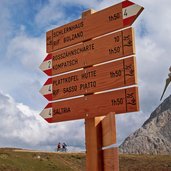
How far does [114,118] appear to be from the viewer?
5.16 m

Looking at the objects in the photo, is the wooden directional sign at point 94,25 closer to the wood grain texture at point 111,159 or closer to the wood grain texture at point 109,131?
the wood grain texture at point 109,131

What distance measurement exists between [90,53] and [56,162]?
144ft

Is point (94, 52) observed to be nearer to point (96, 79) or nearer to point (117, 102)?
point (96, 79)

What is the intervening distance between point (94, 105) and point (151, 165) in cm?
4755

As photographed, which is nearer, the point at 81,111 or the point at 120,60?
the point at 120,60

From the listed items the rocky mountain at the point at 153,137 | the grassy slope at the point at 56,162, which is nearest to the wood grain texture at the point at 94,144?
the grassy slope at the point at 56,162

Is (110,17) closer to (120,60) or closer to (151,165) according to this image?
(120,60)

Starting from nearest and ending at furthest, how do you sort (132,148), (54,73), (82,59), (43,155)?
(82,59) → (54,73) → (43,155) → (132,148)

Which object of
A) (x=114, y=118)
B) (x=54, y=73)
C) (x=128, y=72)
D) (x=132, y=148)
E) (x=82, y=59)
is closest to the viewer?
(x=114, y=118)

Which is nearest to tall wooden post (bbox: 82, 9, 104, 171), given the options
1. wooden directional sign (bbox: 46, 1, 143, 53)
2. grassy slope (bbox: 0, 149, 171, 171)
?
wooden directional sign (bbox: 46, 1, 143, 53)

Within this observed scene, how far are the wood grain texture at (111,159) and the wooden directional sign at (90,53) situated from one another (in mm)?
1726

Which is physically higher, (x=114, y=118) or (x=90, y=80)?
(x=90, y=80)

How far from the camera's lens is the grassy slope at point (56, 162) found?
4369 centimetres

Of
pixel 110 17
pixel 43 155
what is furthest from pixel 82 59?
pixel 43 155
